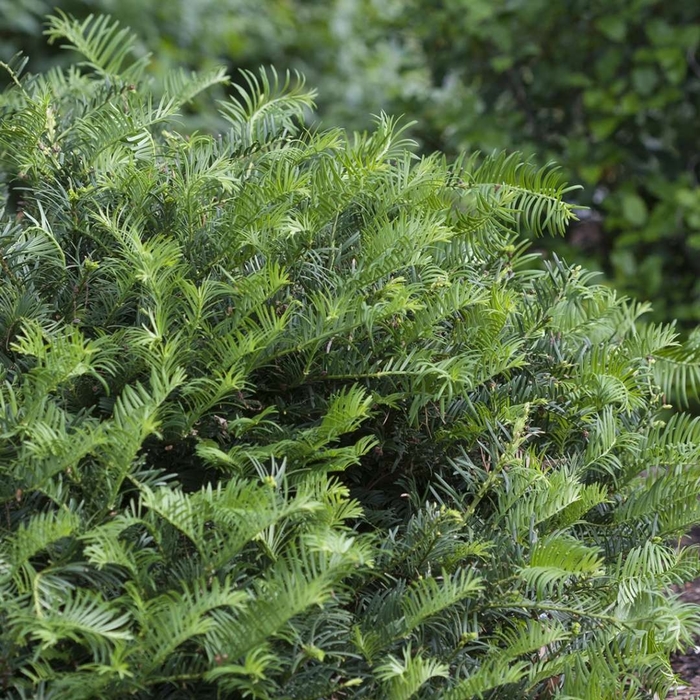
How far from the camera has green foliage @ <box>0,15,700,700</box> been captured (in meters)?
1.32

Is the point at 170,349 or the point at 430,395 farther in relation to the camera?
the point at 430,395

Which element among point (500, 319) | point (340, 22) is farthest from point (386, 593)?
point (340, 22)

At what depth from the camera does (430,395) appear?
1.54m

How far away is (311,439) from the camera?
1.48 meters

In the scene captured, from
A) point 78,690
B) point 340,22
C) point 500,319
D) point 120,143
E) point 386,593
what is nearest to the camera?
point 78,690

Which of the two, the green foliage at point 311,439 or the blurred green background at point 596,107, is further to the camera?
the blurred green background at point 596,107

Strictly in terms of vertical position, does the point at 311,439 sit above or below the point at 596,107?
below

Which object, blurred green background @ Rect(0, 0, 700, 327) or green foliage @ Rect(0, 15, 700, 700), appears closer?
green foliage @ Rect(0, 15, 700, 700)

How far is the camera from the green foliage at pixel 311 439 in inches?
52.0

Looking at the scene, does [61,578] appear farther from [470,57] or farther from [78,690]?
[470,57]

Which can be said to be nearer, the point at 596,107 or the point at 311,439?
the point at 311,439

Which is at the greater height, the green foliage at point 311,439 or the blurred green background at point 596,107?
the blurred green background at point 596,107

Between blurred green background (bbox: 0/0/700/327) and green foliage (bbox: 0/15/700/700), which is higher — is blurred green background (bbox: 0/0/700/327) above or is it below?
above

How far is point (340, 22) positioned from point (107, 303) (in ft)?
23.9
